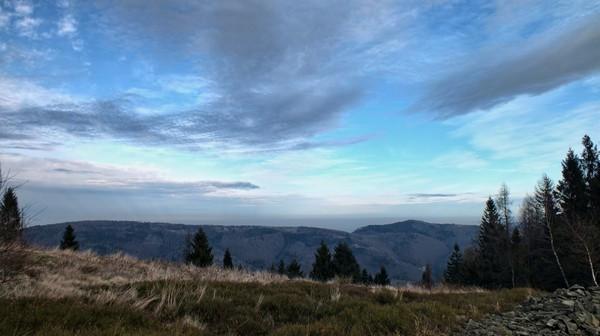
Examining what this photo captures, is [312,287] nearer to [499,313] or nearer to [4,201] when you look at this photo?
[499,313]

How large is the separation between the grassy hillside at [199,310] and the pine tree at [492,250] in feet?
150

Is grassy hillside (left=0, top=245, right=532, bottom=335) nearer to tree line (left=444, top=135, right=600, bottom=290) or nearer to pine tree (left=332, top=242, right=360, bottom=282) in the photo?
tree line (left=444, top=135, right=600, bottom=290)

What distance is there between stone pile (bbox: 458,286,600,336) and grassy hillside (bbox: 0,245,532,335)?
0.69m

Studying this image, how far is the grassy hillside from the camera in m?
5.25

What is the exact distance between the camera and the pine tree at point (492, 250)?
2105 inches

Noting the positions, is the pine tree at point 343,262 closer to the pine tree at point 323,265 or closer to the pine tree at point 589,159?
the pine tree at point 323,265

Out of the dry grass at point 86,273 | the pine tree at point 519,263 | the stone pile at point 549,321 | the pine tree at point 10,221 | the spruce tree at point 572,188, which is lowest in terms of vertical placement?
the pine tree at point 519,263

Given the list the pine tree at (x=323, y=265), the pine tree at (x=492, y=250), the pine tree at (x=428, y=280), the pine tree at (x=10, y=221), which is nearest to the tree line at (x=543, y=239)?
the pine tree at (x=492, y=250)

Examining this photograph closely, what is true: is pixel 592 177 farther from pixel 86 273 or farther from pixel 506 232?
pixel 86 273

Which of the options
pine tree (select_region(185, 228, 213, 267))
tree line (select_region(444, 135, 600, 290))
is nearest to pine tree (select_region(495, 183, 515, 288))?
tree line (select_region(444, 135, 600, 290))

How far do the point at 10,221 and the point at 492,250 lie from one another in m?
62.8

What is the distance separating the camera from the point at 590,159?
52750 millimetres

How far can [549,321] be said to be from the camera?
8.17 meters

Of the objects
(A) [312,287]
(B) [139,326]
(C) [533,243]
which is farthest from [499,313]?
(C) [533,243]
